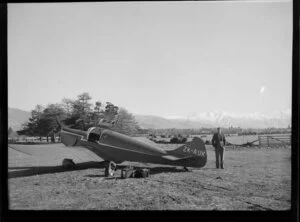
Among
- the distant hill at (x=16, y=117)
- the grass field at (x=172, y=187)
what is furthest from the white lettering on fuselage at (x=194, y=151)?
the distant hill at (x=16, y=117)

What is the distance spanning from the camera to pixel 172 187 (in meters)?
4.12

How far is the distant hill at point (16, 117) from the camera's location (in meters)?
4.04

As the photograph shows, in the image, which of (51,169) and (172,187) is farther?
(51,169)

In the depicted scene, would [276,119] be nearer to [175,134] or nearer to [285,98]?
[285,98]

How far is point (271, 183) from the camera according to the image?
4.03 metres

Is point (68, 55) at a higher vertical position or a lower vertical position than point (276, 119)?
higher

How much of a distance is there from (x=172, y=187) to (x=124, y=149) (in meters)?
0.91

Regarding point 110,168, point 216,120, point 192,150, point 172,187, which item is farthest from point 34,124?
point 216,120

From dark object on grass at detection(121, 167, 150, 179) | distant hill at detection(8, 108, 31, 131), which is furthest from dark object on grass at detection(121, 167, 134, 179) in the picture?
distant hill at detection(8, 108, 31, 131)

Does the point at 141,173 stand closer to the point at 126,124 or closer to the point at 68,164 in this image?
the point at 126,124

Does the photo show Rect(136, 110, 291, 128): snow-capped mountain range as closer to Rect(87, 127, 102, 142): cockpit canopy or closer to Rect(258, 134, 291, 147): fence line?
Rect(258, 134, 291, 147): fence line

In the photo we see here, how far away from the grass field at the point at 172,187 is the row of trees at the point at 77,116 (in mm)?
Result: 304
